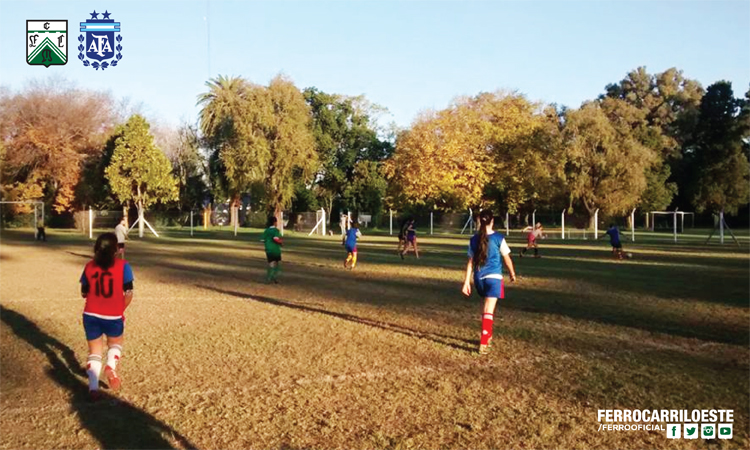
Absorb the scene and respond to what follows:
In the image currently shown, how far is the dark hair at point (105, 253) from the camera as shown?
6.17 metres

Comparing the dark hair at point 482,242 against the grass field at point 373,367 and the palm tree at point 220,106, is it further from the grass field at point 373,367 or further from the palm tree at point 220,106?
the palm tree at point 220,106

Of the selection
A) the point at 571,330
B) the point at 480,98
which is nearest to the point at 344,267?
the point at 571,330

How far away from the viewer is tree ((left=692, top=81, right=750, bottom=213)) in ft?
207

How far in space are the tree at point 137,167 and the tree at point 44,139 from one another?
902 centimetres

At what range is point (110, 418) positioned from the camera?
5422 millimetres

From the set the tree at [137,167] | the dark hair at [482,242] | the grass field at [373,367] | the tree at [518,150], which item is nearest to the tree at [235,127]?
the tree at [137,167]

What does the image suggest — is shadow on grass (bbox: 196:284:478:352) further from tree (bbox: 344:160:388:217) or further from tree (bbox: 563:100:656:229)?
tree (bbox: 344:160:388:217)

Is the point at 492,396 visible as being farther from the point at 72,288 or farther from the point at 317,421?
the point at 72,288

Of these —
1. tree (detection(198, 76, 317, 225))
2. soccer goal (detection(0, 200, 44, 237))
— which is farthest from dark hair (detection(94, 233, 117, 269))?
soccer goal (detection(0, 200, 44, 237))

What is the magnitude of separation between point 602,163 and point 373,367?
52.1 meters

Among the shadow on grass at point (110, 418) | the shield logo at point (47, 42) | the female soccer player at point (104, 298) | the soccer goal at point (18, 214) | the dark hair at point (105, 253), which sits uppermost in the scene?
the shield logo at point (47, 42)

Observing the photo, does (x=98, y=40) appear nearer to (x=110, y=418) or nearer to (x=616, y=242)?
(x=110, y=418)

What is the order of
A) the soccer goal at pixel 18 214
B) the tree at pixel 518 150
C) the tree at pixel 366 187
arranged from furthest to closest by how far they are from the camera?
1. the tree at pixel 366 187
2. the soccer goal at pixel 18 214
3. the tree at pixel 518 150

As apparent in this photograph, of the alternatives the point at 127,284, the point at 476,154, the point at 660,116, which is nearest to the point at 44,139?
the point at 476,154
